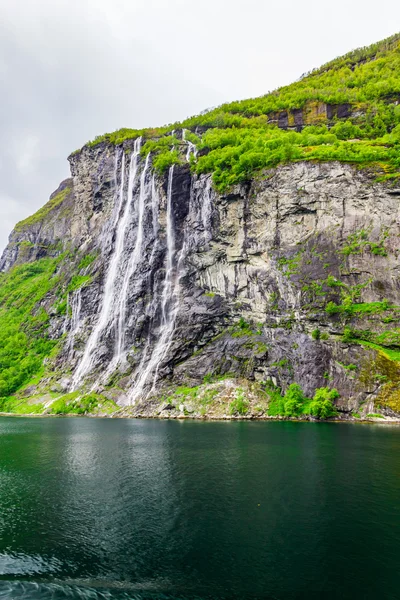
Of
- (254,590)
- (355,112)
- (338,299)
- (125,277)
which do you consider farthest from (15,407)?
(355,112)

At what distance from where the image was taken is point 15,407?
65.7 meters

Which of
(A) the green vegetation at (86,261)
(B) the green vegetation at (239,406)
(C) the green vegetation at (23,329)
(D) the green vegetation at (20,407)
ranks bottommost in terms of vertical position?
(D) the green vegetation at (20,407)

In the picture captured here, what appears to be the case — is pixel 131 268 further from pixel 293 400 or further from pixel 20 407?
pixel 293 400

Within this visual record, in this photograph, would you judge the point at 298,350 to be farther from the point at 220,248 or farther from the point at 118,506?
the point at 118,506

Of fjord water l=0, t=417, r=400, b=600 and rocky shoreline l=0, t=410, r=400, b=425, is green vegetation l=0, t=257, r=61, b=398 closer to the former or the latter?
rocky shoreline l=0, t=410, r=400, b=425

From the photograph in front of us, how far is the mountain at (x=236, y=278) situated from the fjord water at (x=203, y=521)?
20256mm

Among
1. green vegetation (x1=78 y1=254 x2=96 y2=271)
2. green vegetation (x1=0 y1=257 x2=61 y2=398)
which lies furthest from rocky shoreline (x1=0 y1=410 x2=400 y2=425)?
green vegetation (x1=78 y1=254 x2=96 y2=271)

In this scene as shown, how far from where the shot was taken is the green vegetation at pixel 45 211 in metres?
142

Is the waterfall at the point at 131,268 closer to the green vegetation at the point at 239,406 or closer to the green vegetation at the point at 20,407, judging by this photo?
the green vegetation at the point at 20,407

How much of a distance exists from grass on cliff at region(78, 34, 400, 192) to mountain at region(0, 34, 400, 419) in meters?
0.37

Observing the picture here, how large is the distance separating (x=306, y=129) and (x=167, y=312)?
148 ft

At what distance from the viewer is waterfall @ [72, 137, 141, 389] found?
64.7 metres

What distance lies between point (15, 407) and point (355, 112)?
87.5m

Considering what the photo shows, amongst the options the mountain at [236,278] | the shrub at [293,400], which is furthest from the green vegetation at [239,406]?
the shrub at [293,400]
